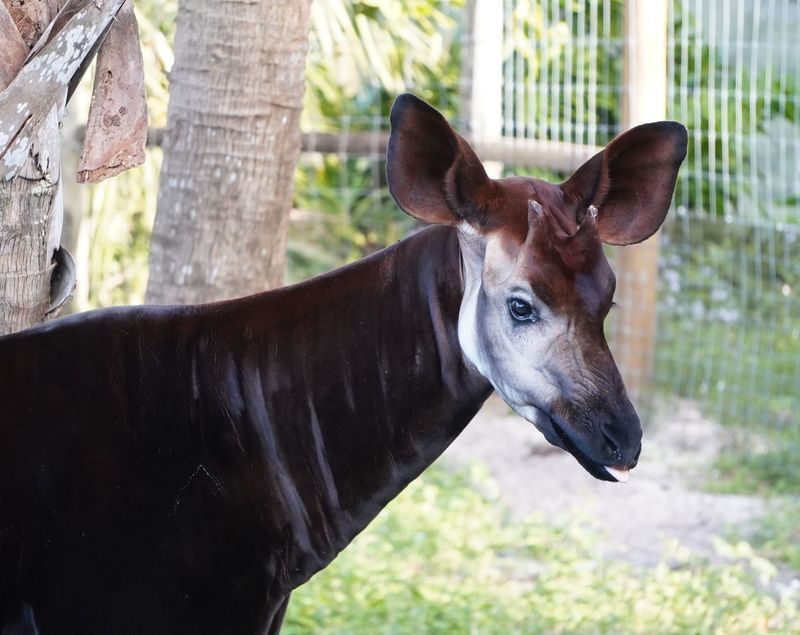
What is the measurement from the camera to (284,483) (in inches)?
91.7

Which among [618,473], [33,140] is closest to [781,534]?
[618,473]

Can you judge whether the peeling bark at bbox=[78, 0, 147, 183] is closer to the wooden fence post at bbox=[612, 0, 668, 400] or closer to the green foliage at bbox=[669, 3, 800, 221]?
the wooden fence post at bbox=[612, 0, 668, 400]

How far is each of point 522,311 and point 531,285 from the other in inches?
2.1

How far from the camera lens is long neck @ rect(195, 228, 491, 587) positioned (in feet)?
7.68

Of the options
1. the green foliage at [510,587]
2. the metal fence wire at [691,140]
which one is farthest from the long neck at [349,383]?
the metal fence wire at [691,140]

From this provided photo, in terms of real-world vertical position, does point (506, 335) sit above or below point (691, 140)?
above

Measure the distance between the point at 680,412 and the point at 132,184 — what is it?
366 centimetres

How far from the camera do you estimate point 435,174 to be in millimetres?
2344

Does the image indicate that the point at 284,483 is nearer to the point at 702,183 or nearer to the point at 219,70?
the point at 219,70

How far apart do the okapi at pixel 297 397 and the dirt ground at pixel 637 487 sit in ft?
10.1

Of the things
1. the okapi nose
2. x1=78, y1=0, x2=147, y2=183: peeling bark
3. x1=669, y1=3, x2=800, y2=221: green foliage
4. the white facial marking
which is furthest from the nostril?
x1=669, y1=3, x2=800, y2=221: green foliage

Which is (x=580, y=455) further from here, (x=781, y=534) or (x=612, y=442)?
(x=781, y=534)

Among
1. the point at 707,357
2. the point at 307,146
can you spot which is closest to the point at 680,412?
the point at 707,357

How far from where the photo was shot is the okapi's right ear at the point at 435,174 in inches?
90.1
